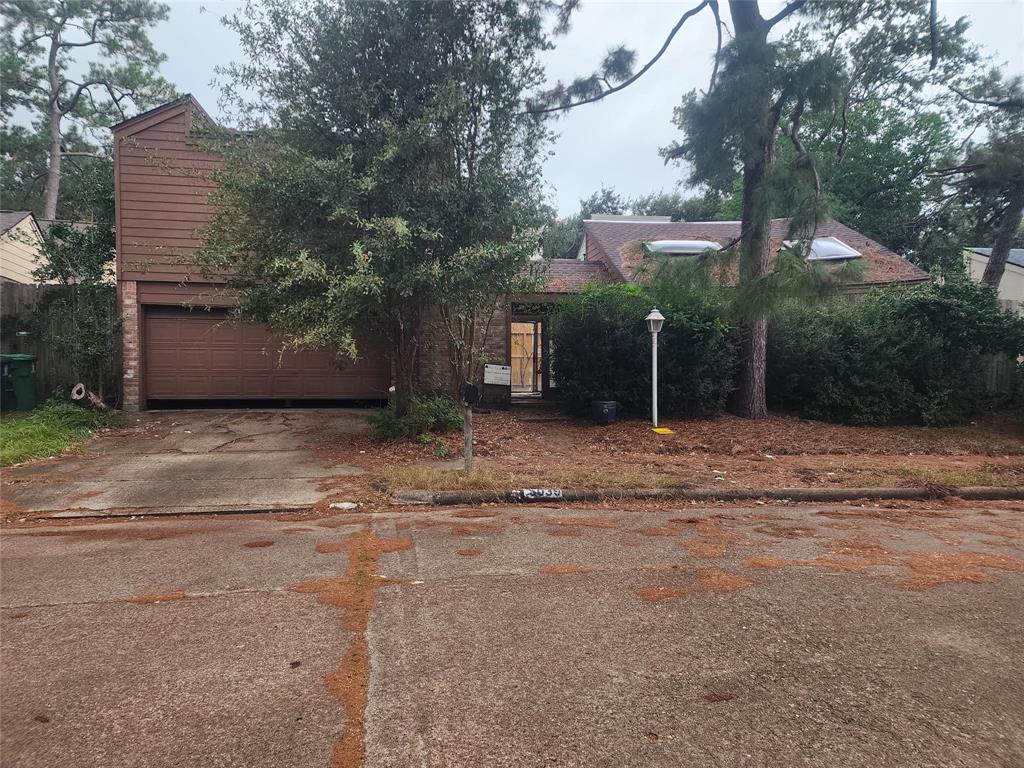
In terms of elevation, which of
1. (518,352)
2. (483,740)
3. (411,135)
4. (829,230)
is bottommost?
(483,740)

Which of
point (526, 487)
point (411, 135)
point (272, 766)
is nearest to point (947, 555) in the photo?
point (526, 487)

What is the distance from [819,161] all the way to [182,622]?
34.9 ft

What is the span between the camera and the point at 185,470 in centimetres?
788

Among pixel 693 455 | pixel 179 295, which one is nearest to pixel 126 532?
pixel 693 455

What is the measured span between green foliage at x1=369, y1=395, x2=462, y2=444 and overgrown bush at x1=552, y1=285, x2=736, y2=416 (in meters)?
2.60

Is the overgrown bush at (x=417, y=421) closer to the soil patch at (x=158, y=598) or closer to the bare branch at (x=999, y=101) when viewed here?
the soil patch at (x=158, y=598)

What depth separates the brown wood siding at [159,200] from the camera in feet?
38.7

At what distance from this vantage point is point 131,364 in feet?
39.1

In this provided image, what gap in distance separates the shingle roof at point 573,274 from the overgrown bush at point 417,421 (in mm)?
4135

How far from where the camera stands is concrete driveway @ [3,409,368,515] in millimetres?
6492

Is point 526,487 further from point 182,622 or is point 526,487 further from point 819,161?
point 819,161

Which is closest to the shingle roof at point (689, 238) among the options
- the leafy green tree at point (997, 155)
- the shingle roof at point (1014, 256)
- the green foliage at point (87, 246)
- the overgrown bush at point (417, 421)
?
the leafy green tree at point (997, 155)

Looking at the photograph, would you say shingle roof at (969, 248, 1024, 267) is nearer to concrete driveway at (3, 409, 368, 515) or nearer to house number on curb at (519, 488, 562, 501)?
house number on curb at (519, 488, 562, 501)

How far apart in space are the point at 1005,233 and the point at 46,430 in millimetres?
20179
